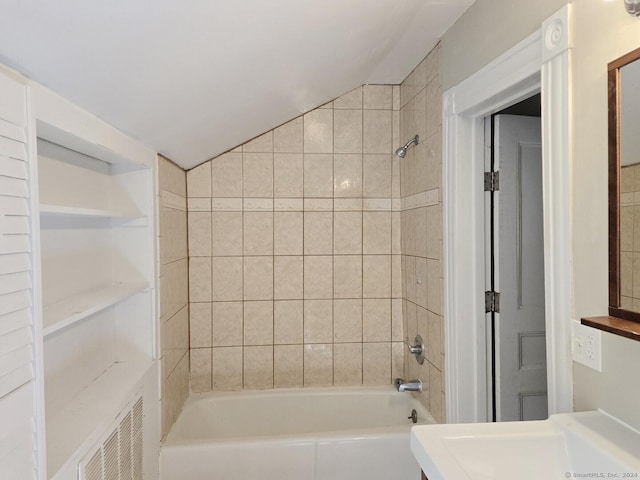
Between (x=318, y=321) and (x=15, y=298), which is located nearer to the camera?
(x=15, y=298)

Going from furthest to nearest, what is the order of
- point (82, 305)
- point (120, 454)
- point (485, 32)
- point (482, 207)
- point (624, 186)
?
point (482, 207), point (485, 32), point (120, 454), point (82, 305), point (624, 186)

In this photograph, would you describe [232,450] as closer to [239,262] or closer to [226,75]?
[239,262]

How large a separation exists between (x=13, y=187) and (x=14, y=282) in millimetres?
214

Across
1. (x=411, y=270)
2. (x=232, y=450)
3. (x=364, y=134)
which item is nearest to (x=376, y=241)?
(x=411, y=270)

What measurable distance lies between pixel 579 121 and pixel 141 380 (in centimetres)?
189

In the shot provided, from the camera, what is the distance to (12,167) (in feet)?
2.96

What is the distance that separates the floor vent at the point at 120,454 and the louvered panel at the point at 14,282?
25.2 inches

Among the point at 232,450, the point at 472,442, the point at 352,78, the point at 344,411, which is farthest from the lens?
the point at 344,411

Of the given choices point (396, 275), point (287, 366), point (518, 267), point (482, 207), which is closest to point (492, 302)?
point (518, 267)

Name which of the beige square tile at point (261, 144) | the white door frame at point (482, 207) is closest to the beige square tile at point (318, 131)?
the beige square tile at point (261, 144)

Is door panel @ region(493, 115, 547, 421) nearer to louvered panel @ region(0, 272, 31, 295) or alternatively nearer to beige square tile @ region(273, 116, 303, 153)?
beige square tile @ region(273, 116, 303, 153)

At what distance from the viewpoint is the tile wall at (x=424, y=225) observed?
2115 mm

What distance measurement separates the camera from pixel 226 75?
4.91 feet

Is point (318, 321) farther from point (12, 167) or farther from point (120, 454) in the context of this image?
point (12, 167)
